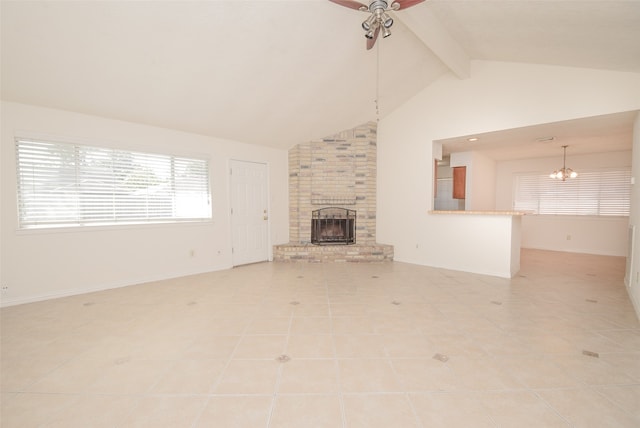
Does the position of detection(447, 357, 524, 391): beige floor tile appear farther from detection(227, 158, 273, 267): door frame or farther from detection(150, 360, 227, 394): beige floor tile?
detection(227, 158, 273, 267): door frame

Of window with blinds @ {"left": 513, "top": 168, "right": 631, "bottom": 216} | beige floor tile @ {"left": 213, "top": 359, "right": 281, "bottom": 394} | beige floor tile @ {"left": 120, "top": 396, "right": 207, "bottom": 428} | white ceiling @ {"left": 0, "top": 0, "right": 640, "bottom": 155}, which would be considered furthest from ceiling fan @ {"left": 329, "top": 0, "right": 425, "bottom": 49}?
window with blinds @ {"left": 513, "top": 168, "right": 631, "bottom": 216}

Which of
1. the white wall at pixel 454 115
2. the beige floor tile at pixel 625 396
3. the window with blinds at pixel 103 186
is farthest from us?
the white wall at pixel 454 115

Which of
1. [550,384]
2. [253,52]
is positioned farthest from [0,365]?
[550,384]

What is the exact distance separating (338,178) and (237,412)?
470 cm

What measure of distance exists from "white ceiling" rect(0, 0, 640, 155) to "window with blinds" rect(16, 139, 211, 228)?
1.82 ft

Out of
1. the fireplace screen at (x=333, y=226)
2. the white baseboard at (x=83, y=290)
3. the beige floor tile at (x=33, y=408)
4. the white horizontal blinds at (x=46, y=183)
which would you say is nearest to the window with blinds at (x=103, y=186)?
the white horizontal blinds at (x=46, y=183)

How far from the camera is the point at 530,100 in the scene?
157 inches

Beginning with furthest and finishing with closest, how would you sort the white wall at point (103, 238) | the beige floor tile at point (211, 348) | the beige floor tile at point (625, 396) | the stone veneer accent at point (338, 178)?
the stone veneer accent at point (338, 178) < the white wall at point (103, 238) < the beige floor tile at point (211, 348) < the beige floor tile at point (625, 396)

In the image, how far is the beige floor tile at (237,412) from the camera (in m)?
1.45

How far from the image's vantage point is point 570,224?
6.71 metres

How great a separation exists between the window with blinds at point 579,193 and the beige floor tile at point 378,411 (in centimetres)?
718

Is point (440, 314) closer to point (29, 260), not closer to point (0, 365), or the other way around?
point (0, 365)

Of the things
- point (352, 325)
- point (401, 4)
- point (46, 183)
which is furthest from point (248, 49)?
point (352, 325)

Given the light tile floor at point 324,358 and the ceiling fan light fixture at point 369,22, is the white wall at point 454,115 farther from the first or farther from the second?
the ceiling fan light fixture at point 369,22
